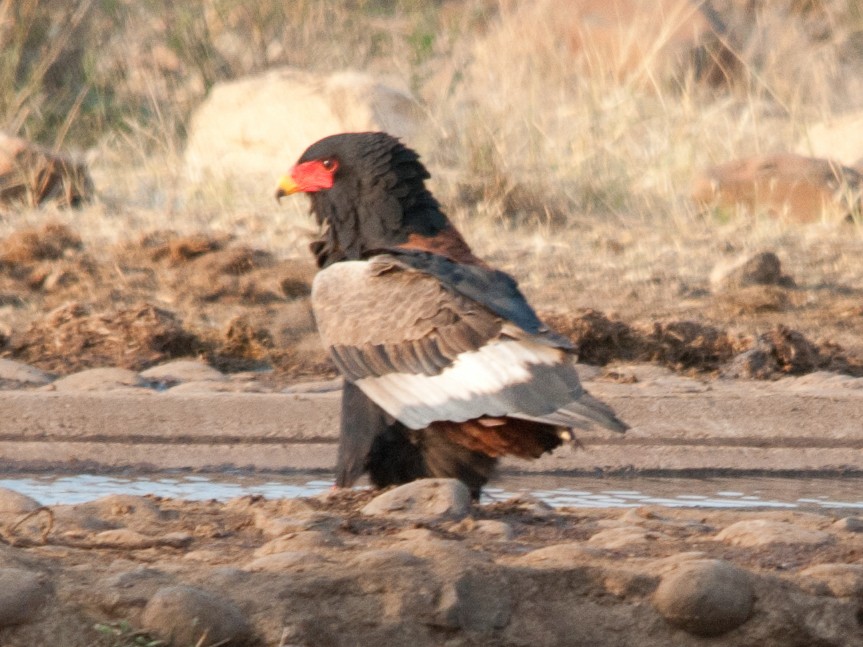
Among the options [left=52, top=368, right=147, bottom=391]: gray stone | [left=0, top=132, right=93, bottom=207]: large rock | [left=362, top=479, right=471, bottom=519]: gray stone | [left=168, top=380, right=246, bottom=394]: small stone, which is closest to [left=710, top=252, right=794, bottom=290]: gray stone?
[left=168, top=380, right=246, bottom=394]: small stone

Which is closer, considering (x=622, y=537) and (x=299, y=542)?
(x=299, y=542)

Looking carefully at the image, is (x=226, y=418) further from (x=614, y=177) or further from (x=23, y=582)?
(x=614, y=177)

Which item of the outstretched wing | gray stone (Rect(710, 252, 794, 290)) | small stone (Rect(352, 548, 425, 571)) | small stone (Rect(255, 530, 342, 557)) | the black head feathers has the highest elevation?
the black head feathers

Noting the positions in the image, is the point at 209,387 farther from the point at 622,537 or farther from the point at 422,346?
the point at 622,537

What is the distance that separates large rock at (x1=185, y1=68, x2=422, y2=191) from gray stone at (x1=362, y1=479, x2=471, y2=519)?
5.43 metres

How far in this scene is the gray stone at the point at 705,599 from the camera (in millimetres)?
2893

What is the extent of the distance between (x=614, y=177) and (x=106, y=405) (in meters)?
4.66

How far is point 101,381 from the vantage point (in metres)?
5.72

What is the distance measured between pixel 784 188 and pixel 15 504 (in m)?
6.22

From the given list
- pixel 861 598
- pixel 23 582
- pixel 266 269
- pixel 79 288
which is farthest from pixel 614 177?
pixel 23 582

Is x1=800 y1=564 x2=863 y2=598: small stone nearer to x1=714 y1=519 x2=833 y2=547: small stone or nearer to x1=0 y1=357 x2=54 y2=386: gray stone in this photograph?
x1=714 y1=519 x2=833 y2=547: small stone

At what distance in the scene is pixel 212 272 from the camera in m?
7.38

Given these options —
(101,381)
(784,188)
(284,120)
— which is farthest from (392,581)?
(284,120)

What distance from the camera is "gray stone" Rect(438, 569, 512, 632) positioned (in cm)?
283
